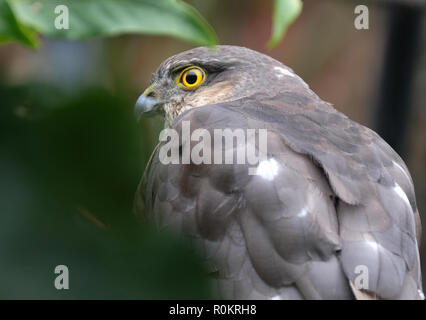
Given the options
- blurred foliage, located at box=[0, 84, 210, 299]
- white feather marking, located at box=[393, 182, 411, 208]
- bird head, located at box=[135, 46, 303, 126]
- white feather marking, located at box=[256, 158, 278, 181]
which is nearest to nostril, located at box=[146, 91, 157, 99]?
bird head, located at box=[135, 46, 303, 126]

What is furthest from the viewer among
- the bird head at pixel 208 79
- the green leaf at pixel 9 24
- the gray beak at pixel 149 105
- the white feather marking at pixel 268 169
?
the gray beak at pixel 149 105

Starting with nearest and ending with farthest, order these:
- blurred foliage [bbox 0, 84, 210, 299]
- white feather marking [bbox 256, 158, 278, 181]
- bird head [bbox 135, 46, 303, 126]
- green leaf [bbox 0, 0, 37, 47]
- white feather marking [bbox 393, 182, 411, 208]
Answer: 1. blurred foliage [bbox 0, 84, 210, 299]
2. green leaf [bbox 0, 0, 37, 47]
3. white feather marking [bbox 256, 158, 278, 181]
4. white feather marking [bbox 393, 182, 411, 208]
5. bird head [bbox 135, 46, 303, 126]

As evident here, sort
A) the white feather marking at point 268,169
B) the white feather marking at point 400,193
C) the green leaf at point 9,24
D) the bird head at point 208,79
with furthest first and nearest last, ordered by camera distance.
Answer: the bird head at point 208,79, the white feather marking at point 400,193, the white feather marking at point 268,169, the green leaf at point 9,24

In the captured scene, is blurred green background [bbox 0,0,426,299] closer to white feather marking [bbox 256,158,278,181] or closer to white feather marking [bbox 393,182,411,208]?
white feather marking [bbox 256,158,278,181]

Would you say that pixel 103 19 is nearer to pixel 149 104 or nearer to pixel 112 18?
pixel 112 18

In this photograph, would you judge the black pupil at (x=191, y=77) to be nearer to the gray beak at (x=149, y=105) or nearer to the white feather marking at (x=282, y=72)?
the gray beak at (x=149, y=105)

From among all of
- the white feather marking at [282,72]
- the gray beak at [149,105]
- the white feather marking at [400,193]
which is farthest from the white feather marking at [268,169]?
the gray beak at [149,105]

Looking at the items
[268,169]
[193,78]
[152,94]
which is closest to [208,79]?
[193,78]
